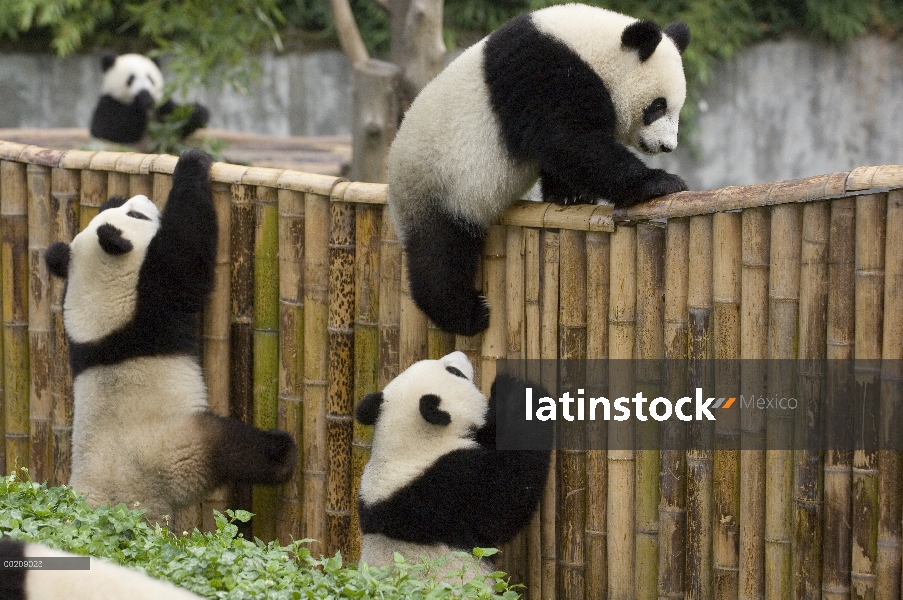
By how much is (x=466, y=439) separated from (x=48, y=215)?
2.25 metres

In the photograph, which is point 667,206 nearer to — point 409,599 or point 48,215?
point 409,599

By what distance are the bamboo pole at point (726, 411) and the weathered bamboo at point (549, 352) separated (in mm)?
570

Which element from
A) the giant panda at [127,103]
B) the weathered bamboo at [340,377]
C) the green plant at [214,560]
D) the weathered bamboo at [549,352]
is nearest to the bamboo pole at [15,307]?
the green plant at [214,560]

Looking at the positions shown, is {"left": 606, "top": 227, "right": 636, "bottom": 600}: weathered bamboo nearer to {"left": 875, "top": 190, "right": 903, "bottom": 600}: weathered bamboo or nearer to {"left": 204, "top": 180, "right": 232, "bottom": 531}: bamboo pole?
{"left": 875, "top": 190, "right": 903, "bottom": 600}: weathered bamboo

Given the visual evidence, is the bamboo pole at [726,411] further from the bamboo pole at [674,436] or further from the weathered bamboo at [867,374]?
Answer: the weathered bamboo at [867,374]

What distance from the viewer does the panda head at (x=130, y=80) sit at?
9.27 meters

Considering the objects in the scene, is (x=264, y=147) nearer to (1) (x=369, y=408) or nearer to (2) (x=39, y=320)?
(2) (x=39, y=320)

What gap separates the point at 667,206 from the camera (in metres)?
3.37

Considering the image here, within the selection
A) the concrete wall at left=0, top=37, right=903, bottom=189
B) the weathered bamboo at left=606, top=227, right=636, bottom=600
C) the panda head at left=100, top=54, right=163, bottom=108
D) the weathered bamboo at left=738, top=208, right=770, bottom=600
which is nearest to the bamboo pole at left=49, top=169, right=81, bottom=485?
the weathered bamboo at left=606, top=227, right=636, bottom=600

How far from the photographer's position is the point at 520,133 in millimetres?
3648

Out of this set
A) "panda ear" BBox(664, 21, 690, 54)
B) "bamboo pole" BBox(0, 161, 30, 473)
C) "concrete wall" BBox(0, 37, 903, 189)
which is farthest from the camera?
"concrete wall" BBox(0, 37, 903, 189)

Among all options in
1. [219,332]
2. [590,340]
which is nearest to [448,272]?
[590,340]

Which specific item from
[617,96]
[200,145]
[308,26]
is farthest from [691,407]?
[308,26]

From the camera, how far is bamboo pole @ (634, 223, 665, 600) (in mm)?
3447
